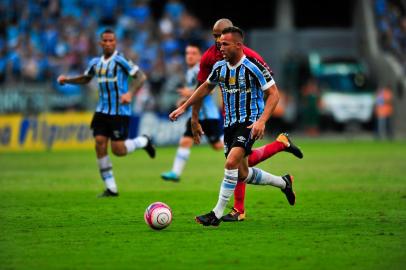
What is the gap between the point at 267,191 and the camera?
16.0 meters

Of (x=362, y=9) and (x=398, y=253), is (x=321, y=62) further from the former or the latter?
(x=398, y=253)

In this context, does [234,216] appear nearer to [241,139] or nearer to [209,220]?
[209,220]

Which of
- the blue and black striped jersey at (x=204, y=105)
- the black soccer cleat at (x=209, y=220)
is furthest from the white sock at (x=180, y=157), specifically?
the black soccer cleat at (x=209, y=220)

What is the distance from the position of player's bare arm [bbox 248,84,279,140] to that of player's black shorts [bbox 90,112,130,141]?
14.3 ft

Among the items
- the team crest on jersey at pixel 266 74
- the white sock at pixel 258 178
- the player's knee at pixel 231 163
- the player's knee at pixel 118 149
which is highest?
the team crest on jersey at pixel 266 74

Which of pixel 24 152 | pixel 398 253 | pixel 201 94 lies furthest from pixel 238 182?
pixel 24 152

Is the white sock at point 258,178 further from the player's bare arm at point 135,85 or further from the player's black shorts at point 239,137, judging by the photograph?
the player's bare arm at point 135,85

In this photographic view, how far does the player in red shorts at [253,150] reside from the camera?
11.5m

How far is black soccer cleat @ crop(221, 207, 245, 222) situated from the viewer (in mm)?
11438

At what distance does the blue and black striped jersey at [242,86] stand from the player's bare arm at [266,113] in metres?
0.09

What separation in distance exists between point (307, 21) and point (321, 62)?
17.3ft

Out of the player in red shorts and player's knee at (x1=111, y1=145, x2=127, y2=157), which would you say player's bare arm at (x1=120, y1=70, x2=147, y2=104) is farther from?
the player in red shorts

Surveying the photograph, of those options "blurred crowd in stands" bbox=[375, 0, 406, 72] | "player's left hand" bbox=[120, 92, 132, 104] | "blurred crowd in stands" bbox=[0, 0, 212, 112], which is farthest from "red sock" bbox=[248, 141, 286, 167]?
"blurred crowd in stands" bbox=[375, 0, 406, 72]

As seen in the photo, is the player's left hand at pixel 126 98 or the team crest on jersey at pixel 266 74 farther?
the player's left hand at pixel 126 98
